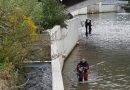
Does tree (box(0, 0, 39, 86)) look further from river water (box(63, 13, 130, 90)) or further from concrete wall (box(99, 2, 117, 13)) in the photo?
concrete wall (box(99, 2, 117, 13))

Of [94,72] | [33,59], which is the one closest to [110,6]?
[94,72]

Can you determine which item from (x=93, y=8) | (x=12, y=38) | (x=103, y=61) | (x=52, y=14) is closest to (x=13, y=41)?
(x=12, y=38)

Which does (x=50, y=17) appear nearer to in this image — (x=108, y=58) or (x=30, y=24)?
(x=108, y=58)

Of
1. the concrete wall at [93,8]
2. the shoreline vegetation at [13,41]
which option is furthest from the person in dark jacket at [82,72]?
the concrete wall at [93,8]

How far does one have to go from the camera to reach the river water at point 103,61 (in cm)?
1750

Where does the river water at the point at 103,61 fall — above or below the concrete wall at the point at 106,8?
below

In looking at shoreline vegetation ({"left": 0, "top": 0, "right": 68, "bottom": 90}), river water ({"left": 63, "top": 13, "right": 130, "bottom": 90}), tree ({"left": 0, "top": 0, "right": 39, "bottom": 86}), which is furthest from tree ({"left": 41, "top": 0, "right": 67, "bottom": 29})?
tree ({"left": 0, "top": 0, "right": 39, "bottom": 86})

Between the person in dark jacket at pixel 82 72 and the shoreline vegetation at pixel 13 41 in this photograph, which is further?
the person in dark jacket at pixel 82 72

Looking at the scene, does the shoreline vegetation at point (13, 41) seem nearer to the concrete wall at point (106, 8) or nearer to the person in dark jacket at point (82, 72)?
the person in dark jacket at point (82, 72)

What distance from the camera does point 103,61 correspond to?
23438mm

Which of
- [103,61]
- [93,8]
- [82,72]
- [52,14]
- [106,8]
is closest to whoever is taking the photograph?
[82,72]

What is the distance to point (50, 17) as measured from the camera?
70.9ft

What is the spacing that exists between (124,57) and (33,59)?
1327cm

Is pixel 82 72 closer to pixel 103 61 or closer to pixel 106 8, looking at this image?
pixel 103 61
